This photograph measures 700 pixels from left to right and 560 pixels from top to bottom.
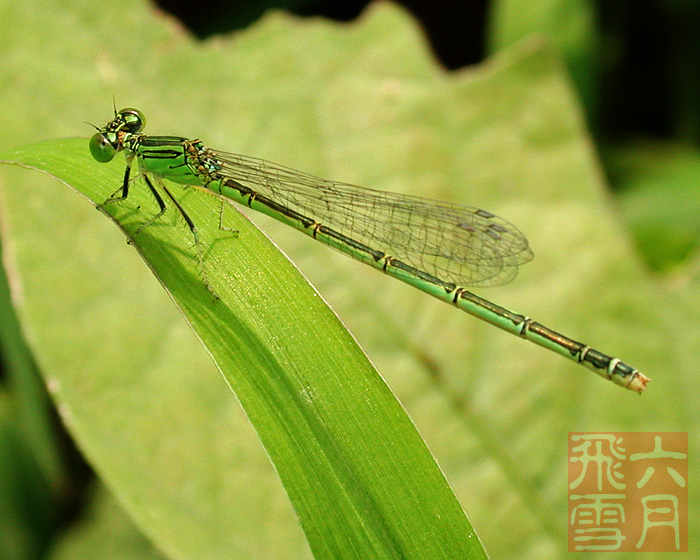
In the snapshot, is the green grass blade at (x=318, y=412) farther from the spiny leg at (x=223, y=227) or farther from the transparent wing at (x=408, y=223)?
the transparent wing at (x=408, y=223)

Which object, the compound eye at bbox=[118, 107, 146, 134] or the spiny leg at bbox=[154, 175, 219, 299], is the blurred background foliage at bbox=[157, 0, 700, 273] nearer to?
the compound eye at bbox=[118, 107, 146, 134]

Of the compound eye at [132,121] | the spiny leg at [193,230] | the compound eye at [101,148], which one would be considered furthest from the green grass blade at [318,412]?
the compound eye at [132,121]

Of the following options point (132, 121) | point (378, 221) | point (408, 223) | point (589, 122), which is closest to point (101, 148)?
point (132, 121)

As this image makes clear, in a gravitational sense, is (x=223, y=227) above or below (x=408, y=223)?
below

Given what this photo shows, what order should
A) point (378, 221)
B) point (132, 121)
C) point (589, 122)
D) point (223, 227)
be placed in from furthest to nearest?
point (589, 122), point (378, 221), point (132, 121), point (223, 227)

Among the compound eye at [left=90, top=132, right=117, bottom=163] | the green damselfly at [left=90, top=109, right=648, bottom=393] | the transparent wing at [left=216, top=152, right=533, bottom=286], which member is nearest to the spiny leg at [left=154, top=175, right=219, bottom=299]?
the green damselfly at [left=90, top=109, right=648, bottom=393]

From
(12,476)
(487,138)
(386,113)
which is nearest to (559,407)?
(487,138)

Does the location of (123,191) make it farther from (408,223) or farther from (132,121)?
(408,223)
